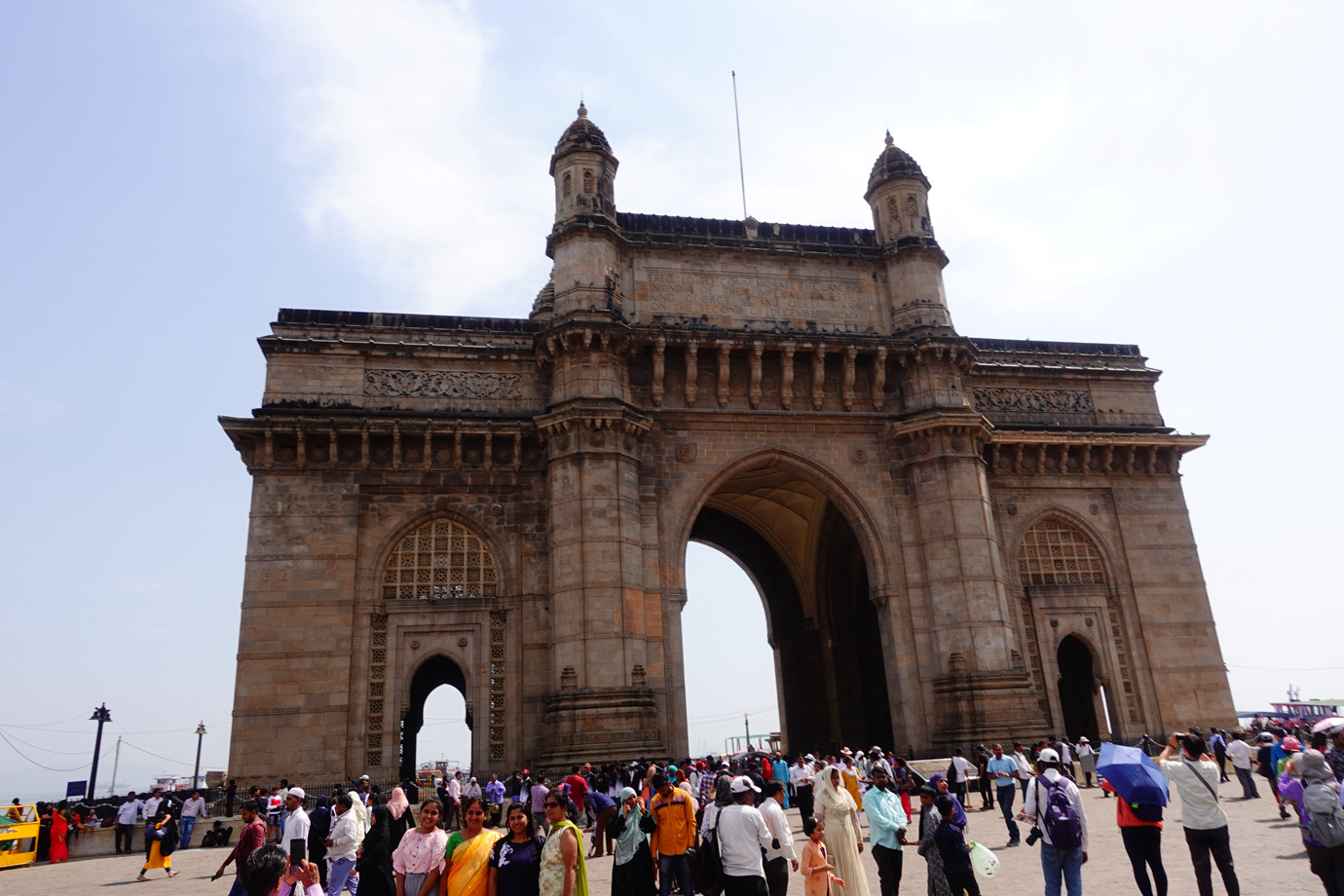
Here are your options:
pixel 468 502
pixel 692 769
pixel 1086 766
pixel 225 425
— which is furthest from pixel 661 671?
pixel 225 425

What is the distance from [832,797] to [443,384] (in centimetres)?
1615

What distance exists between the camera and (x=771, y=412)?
22.7 meters

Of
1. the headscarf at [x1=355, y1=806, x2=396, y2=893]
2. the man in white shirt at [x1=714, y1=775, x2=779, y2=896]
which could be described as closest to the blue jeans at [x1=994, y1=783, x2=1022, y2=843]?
the man in white shirt at [x1=714, y1=775, x2=779, y2=896]

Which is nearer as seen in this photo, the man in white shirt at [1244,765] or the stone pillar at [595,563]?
the man in white shirt at [1244,765]

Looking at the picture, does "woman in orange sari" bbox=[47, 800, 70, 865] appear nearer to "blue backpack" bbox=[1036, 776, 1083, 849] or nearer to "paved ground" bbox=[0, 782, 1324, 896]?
"paved ground" bbox=[0, 782, 1324, 896]

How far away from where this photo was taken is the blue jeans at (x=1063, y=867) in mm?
7648

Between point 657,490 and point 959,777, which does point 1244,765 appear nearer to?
point 959,777

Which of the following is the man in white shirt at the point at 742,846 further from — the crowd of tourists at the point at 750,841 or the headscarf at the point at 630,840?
the headscarf at the point at 630,840

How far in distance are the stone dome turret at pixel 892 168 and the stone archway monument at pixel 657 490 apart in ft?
0.28

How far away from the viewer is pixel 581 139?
23.3 meters

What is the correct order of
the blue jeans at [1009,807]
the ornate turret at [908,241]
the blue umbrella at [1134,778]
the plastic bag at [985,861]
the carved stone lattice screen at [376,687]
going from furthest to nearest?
the ornate turret at [908,241] < the carved stone lattice screen at [376,687] < the blue jeans at [1009,807] < the blue umbrella at [1134,778] < the plastic bag at [985,861]

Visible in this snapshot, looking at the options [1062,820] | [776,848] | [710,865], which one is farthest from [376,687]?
[1062,820]

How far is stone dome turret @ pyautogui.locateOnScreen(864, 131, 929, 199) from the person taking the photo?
25250 mm

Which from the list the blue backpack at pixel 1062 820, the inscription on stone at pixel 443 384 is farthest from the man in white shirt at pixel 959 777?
the inscription on stone at pixel 443 384
